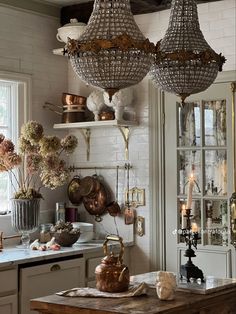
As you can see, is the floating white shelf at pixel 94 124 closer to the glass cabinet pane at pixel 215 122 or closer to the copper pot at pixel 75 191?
the copper pot at pixel 75 191

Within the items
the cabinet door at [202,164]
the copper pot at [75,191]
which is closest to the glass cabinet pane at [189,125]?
the cabinet door at [202,164]

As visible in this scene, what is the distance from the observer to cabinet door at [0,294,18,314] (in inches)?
191

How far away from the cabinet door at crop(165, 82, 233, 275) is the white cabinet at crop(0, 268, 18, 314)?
4.55 feet

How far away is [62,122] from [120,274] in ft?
8.53

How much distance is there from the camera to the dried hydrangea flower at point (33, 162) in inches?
215

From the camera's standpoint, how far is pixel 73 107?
6.12 meters

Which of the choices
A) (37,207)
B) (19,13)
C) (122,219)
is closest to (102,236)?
(122,219)

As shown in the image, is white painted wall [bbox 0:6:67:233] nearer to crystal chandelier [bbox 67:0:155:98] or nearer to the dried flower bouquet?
the dried flower bouquet

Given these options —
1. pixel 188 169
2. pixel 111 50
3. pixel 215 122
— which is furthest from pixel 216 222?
pixel 111 50

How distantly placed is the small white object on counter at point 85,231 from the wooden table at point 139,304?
191 centimetres

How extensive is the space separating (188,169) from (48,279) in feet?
5.00

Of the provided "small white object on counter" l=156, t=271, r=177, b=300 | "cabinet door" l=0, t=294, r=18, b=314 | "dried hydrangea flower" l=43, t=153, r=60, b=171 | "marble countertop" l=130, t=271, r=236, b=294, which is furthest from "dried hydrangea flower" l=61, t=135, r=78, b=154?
"small white object on counter" l=156, t=271, r=177, b=300

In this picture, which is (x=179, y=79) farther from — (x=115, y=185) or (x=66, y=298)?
(x=115, y=185)

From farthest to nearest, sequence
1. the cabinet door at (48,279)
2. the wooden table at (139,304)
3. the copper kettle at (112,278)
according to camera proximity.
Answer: the cabinet door at (48,279) < the copper kettle at (112,278) < the wooden table at (139,304)
